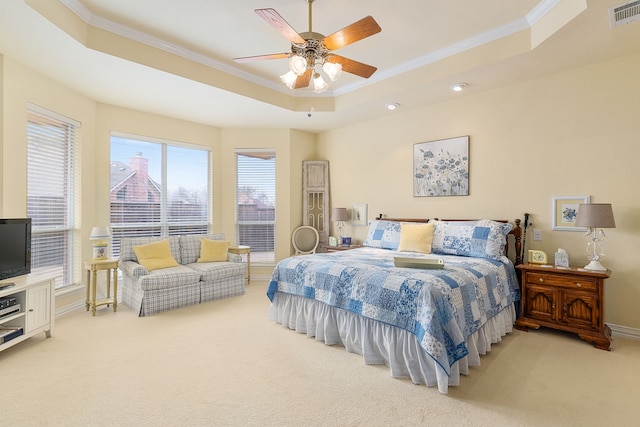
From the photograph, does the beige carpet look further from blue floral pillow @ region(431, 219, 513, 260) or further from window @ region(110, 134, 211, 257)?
window @ region(110, 134, 211, 257)

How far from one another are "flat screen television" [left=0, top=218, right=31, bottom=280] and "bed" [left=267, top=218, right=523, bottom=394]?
2.36m

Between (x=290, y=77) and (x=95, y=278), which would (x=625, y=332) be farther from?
(x=95, y=278)

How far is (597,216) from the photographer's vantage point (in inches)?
117

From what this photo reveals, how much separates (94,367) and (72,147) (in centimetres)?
301

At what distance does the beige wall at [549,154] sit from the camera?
3.17 meters

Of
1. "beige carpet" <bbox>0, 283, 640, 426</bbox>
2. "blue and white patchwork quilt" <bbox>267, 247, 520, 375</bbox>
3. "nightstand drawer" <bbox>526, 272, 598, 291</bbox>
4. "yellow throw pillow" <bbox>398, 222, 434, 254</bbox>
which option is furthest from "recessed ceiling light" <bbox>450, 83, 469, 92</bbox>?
"beige carpet" <bbox>0, 283, 640, 426</bbox>

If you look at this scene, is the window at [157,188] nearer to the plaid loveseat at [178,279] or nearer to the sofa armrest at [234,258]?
the plaid loveseat at [178,279]

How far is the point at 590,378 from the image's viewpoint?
7.91 feet

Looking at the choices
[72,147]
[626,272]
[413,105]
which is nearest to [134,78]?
[72,147]

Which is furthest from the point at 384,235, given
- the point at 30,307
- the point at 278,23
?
the point at 30,307

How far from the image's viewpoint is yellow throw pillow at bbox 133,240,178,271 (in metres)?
4.29

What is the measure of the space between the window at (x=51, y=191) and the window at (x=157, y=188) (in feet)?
1.92

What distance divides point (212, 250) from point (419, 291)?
3.48 meters

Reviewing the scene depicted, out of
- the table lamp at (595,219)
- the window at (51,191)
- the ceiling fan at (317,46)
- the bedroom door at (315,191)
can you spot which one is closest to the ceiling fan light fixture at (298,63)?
the ceiling fan at (317,46)
